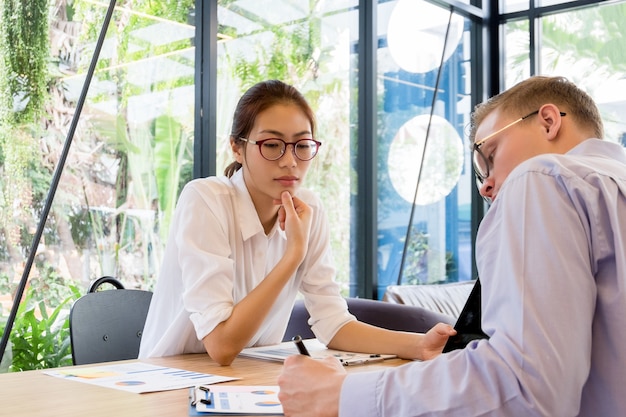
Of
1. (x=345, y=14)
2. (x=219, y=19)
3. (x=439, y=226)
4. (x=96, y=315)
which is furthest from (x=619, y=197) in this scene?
(x=439, y=226)

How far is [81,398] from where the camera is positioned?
1.37 m

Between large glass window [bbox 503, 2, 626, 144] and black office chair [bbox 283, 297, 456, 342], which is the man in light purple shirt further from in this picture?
large glass window [bbox 503, 2, 626, 144]

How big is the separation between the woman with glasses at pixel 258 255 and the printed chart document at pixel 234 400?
39 cm

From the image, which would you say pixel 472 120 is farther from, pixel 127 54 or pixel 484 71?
pixel 484 71

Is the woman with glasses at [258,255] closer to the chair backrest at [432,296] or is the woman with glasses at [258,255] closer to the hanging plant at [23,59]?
the hanging plant at [23,59]

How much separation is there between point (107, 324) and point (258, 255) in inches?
19.5

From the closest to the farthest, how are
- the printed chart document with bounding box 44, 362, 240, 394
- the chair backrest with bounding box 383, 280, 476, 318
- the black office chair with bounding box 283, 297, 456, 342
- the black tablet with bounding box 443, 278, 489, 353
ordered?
the printed chart document with bounding box 44, 362, 240, 394 < the black tablet with bounding box 443, 278, 489, 353 < the black office chair with bounding box 283, 297, 456, 342 < the chair backrest with bounding box 383, 280, 476, 318

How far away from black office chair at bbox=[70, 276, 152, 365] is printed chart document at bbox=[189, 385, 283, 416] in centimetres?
80

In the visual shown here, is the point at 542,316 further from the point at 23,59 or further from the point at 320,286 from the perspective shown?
the point at 23,59

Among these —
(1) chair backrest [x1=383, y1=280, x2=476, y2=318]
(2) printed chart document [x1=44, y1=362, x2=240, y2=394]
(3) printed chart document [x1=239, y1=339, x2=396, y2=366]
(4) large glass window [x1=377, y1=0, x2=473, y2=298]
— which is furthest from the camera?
(4) large glass window [x1=377, y1=0, x2=473, y2=298]

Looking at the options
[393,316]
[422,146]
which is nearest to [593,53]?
[422,146]

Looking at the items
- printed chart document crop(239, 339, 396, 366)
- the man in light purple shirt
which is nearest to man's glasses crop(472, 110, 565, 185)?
the man in light purple shirt

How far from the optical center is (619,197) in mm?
1013

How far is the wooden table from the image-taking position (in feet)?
4.17
